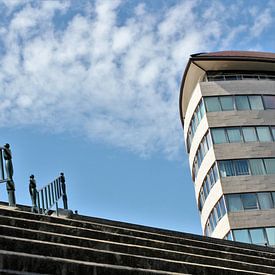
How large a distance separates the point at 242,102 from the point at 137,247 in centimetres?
2962

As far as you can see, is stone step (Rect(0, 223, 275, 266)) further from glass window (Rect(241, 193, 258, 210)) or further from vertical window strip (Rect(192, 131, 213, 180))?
vertical window strip (Rect(192, 131, 213, 180))

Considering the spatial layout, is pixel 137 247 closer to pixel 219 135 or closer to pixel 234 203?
pixel 234 203

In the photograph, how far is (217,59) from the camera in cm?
3794

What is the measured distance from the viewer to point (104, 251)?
7.22 meters

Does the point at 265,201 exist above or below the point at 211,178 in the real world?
below

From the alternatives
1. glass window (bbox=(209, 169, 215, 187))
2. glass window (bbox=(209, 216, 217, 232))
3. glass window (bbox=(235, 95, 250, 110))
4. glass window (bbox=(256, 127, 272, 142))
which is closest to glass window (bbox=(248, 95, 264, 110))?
glass window (bbox=(235, 95, 250, 110))

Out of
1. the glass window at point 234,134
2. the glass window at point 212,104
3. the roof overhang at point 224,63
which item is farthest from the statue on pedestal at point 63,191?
the roof overhang at point 224,63

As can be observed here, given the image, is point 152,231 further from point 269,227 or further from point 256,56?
point 256,56

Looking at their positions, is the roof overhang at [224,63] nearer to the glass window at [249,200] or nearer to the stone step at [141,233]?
the glass window at [249,200]

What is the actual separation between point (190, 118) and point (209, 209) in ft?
21.4

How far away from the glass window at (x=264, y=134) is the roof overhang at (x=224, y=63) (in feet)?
15.5

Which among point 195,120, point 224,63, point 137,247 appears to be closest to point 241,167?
point 195,120

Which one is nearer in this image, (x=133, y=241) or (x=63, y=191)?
(x=133, y=241)

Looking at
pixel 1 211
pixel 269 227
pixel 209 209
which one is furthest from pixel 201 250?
pixel 209 209
